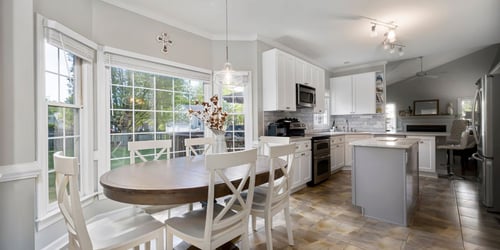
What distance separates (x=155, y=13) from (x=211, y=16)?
0.73m

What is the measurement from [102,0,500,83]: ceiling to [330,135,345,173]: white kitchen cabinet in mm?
1898

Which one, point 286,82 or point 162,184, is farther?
point 286,82

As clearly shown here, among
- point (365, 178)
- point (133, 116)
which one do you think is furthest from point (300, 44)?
point (133, 116)

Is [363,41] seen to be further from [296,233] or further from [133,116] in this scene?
[133,116]

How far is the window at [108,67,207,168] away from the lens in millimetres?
2779

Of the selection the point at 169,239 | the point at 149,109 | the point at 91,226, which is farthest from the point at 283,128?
the point at 91,226

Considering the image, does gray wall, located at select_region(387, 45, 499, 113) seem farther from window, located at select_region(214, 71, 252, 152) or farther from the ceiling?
window, located at select_region(214, 71, 252, 152)

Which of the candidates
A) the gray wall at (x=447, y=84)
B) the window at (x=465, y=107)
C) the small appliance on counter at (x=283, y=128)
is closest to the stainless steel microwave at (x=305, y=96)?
the small appliance on counter at (x=283, y=128)

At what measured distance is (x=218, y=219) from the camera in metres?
1.47

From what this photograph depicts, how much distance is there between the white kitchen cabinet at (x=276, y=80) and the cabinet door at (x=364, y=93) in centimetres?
250

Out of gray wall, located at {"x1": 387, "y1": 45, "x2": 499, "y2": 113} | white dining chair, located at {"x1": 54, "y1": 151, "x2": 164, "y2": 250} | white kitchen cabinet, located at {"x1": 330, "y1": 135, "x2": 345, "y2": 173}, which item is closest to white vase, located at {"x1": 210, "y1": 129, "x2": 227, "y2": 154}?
white dining chair, located at {"x1": 54, "y1": 151, "x2": 164, "y2": 250}

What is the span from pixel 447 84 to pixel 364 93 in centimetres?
516

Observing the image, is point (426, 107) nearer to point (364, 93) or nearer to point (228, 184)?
point (364, 93)

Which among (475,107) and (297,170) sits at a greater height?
(475,107)
